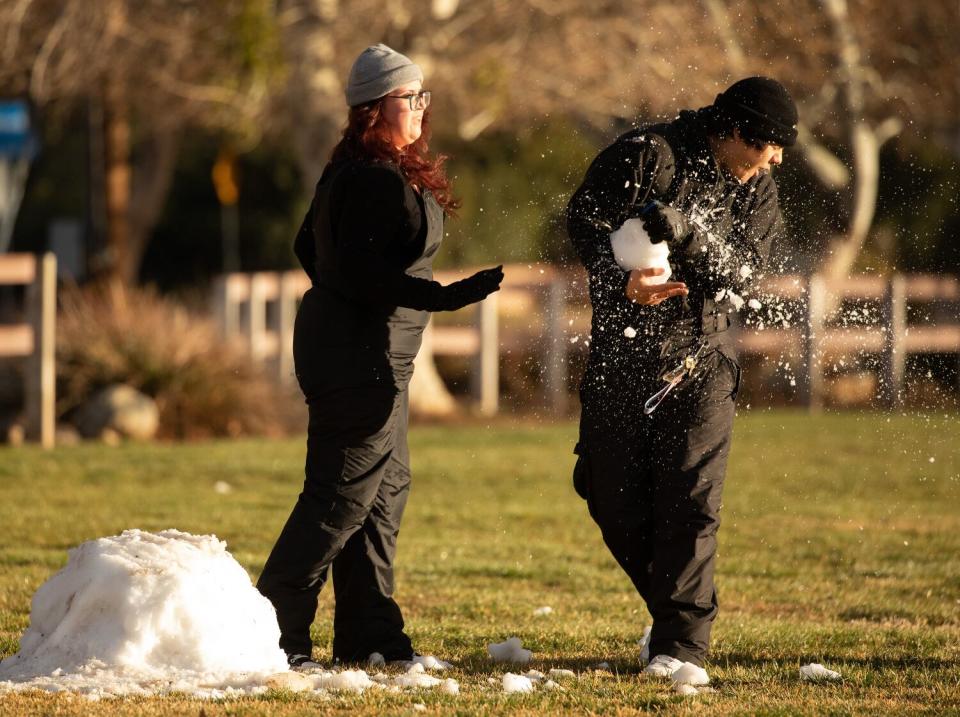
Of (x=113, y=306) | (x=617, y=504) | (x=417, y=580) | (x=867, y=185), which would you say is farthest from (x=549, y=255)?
(x=867, y=185)

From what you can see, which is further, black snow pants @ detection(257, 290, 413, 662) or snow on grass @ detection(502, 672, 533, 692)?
black snow pants @ detection(257, 290, 413, 662)

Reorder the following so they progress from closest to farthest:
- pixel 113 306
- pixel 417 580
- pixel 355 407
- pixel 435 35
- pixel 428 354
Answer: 1. pixel 355 407
2. pixel 417 580
3. pixel 113 306
4. pixel 435 35
5. pixel 428 354

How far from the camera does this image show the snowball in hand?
5793mm

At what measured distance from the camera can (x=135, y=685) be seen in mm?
5195

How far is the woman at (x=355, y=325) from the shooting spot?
18.9 feet

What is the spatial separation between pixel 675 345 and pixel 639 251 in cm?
41

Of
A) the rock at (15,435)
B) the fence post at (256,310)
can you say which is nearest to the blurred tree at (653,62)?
the fence post at (256,310)

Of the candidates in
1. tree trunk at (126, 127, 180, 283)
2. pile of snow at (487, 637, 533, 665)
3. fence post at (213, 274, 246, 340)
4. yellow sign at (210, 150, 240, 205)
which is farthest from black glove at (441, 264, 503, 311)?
yellow sign at (210, 150, 240, 205)

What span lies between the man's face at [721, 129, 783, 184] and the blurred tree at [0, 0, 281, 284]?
1112 cm

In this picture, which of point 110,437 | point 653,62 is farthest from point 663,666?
point 653,62

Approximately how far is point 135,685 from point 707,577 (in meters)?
1.98

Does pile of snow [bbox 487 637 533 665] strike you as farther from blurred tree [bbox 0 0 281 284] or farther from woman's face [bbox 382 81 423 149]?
blurred tree [bbox 0 0 281 284]

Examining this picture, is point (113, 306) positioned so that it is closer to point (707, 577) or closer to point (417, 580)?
point (417, 580)

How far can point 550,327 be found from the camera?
19875 millimetres
